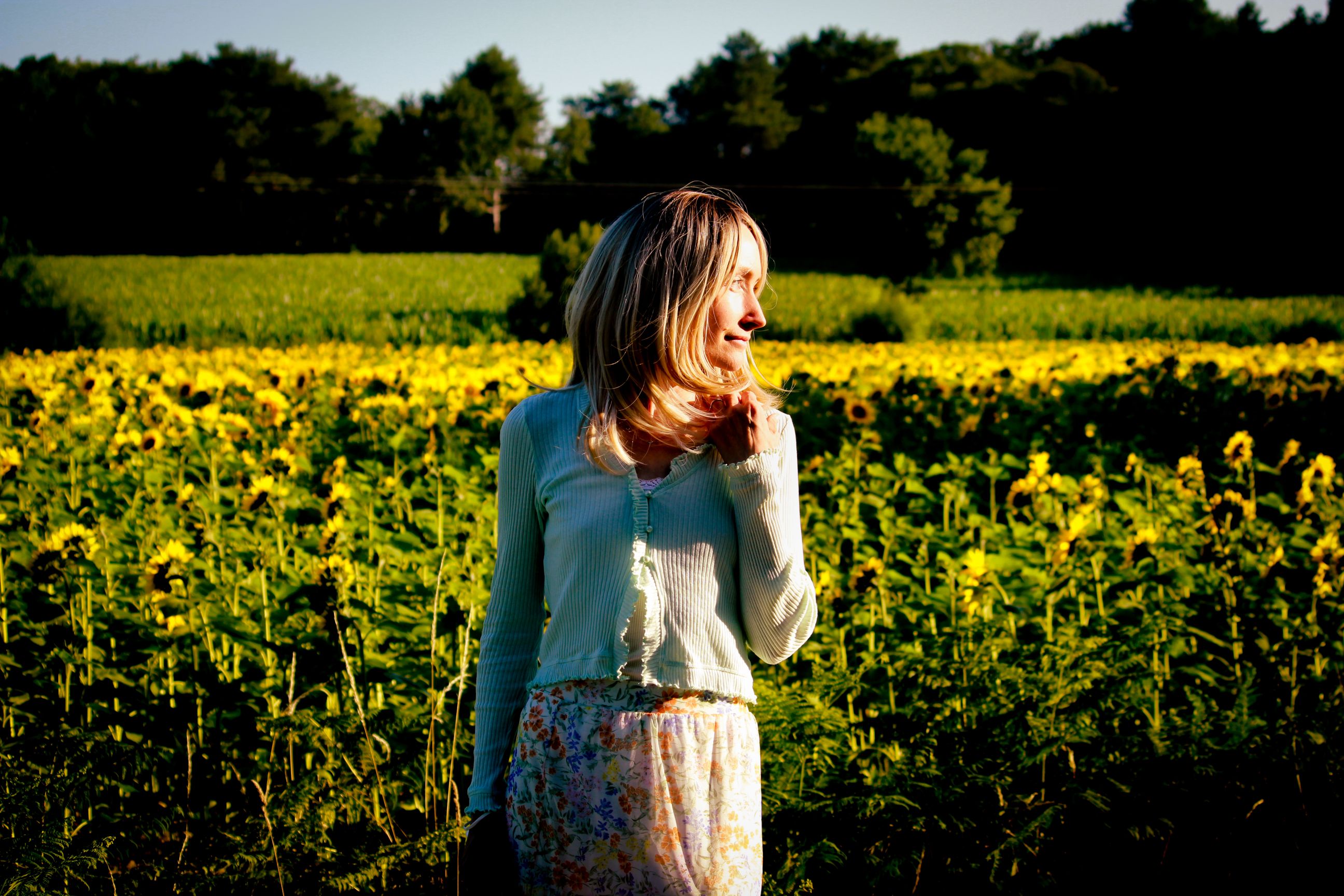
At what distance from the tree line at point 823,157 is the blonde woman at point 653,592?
72.6 feet

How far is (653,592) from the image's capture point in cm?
123

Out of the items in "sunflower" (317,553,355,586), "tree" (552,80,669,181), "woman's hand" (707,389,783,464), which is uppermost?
"tree" (552,80,669,181)

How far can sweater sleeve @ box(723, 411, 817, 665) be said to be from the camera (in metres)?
1.19

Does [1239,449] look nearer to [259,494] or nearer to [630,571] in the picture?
[630,571]

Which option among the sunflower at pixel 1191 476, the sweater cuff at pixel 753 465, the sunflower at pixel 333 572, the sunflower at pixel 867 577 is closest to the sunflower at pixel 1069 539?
the sunflower at pixel 867 577

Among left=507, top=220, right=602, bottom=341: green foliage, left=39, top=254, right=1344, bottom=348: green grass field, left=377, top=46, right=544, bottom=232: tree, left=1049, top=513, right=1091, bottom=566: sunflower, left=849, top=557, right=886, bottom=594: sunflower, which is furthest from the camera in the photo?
left=377, top=46, right=544, bottom=232: tree

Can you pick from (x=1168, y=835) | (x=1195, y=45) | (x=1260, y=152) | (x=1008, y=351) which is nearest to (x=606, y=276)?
(x=1168, y=835)

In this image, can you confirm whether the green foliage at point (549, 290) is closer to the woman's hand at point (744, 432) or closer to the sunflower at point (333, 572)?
the sunflower at point (333, 572)

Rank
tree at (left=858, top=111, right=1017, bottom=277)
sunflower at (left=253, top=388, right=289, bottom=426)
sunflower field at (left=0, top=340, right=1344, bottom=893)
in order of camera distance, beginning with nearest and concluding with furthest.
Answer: sunflower field at (left=0, top=340, right=1344, bottom=893), sunflower at (left=253, top=388, right=289, bottom=426), tree at (left=858, top=111, right=1017, bottom=277)

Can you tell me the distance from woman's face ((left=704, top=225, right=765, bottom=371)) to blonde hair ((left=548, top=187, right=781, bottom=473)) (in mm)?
10

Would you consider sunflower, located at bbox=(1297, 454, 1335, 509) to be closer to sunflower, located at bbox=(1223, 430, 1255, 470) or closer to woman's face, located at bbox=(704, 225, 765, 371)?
sunflower, located at bbox=(1223, 430, 1255, 470)

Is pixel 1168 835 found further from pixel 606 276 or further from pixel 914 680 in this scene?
pixel 606 276

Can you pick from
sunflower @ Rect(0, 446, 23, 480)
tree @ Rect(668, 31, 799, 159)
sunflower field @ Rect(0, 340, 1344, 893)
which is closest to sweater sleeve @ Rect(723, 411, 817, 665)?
sunflower field @ Rect(0, 340, 1344, 893)

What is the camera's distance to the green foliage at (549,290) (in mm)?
13797
